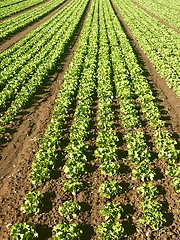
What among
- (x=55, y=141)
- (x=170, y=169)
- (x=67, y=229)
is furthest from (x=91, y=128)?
(x=67, y=229)

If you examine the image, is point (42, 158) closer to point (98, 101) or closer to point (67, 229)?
point (67, 229)

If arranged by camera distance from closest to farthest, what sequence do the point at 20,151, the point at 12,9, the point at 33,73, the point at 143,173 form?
the point at 143,173 → the point at 20,151 → the point at 33,73 → the point at 12,9

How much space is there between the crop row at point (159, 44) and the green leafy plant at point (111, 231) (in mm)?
12729

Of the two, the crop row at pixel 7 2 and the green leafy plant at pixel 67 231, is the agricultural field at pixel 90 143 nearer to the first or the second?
the green leafy plant at pixel 67 231

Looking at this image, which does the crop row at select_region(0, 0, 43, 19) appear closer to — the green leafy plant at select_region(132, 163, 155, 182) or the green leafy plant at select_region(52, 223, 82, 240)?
the green leafy plant at select_region(132, 163, 155, 182)

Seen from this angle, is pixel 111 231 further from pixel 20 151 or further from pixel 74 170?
pixel 20 151

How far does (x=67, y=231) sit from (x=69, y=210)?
0.98 meters

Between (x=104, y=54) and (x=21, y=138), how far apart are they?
1470 cm

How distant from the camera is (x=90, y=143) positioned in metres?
14.5

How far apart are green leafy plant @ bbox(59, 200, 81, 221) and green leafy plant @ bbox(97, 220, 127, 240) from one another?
1194 mm

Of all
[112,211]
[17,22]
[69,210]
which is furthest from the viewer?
[17,22]

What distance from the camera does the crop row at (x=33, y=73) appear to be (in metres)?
18.1

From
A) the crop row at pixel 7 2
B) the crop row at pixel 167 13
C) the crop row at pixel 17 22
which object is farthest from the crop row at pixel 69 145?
the crop row at pixel 7 2

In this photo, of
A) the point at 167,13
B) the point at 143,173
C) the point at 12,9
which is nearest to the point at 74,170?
the point at 143,173
